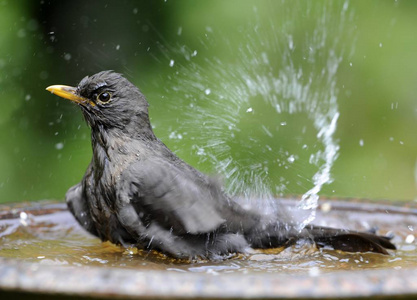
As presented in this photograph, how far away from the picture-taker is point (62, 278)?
69.2 inches

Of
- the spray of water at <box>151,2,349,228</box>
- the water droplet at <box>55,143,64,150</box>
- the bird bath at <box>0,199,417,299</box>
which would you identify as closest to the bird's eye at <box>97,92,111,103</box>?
the bird bath at <box>0,199,417,299</box>

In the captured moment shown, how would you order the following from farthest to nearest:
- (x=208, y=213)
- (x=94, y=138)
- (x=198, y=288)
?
(x=94, y=138), (x=208, y=213), (x=198, y=288)

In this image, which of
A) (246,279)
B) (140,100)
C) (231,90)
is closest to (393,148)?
(231,90)

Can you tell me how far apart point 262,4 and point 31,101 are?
2.02m

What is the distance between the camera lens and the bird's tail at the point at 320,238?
296 centimetres

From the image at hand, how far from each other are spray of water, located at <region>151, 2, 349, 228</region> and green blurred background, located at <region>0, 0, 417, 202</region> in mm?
13

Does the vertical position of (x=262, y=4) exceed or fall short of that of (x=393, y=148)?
it exceeds it

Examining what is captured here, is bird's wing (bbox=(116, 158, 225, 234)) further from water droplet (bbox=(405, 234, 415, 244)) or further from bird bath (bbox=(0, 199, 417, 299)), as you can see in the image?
water droplet (bbox=(405, 234, 415, 244))

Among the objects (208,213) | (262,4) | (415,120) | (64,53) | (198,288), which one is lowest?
(198,288)

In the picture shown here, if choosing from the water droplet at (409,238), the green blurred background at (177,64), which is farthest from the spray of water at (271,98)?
the water droplet at (409,238)

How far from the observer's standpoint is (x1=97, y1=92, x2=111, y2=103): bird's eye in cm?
321

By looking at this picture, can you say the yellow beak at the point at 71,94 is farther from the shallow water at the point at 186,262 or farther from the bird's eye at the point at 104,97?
the shallow water at the point at 186,262

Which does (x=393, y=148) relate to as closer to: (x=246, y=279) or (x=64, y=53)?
(x=64, y=53)

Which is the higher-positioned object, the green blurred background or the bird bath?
the green blurred background
